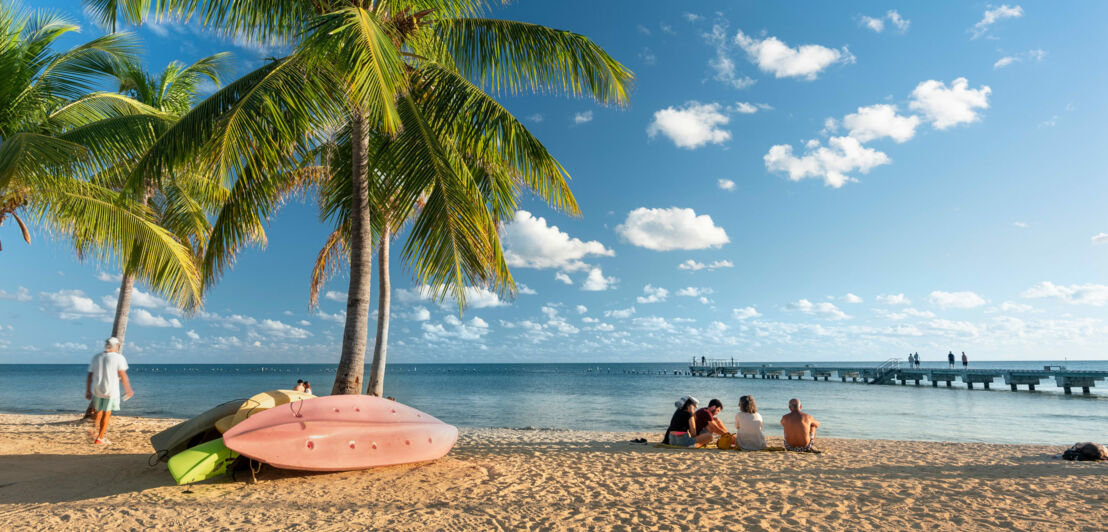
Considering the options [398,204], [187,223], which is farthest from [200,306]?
[398,204]

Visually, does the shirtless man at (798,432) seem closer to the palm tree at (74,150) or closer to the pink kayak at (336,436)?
the pink kayak at (336,436)

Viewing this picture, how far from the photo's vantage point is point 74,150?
7203 mm

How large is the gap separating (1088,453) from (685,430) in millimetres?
5141

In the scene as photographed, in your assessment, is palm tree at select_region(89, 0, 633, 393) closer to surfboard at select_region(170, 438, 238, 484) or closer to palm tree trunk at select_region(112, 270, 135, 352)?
surfboard at select_region(170, 438, 238, 484)

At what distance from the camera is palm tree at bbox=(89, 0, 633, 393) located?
5941 mm

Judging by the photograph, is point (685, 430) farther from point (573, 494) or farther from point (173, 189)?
point (173, 189)

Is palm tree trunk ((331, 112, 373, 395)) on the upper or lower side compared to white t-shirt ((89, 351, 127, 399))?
upper

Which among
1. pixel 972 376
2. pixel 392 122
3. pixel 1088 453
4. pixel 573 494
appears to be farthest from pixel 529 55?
pixel 972 376

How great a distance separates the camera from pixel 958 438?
14.0 m

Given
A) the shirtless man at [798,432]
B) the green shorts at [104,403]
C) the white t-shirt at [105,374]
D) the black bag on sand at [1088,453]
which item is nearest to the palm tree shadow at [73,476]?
the green shorts at [104,403]

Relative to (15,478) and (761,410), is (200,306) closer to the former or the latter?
(15,478)

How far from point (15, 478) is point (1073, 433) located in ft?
71.3

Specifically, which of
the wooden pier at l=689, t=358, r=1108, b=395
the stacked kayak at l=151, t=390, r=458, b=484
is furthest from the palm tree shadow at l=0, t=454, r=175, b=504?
the wooden pier at l=689, t=358, r=1108, b=395

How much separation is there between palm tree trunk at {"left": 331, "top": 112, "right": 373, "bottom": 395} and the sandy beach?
1.28 m
